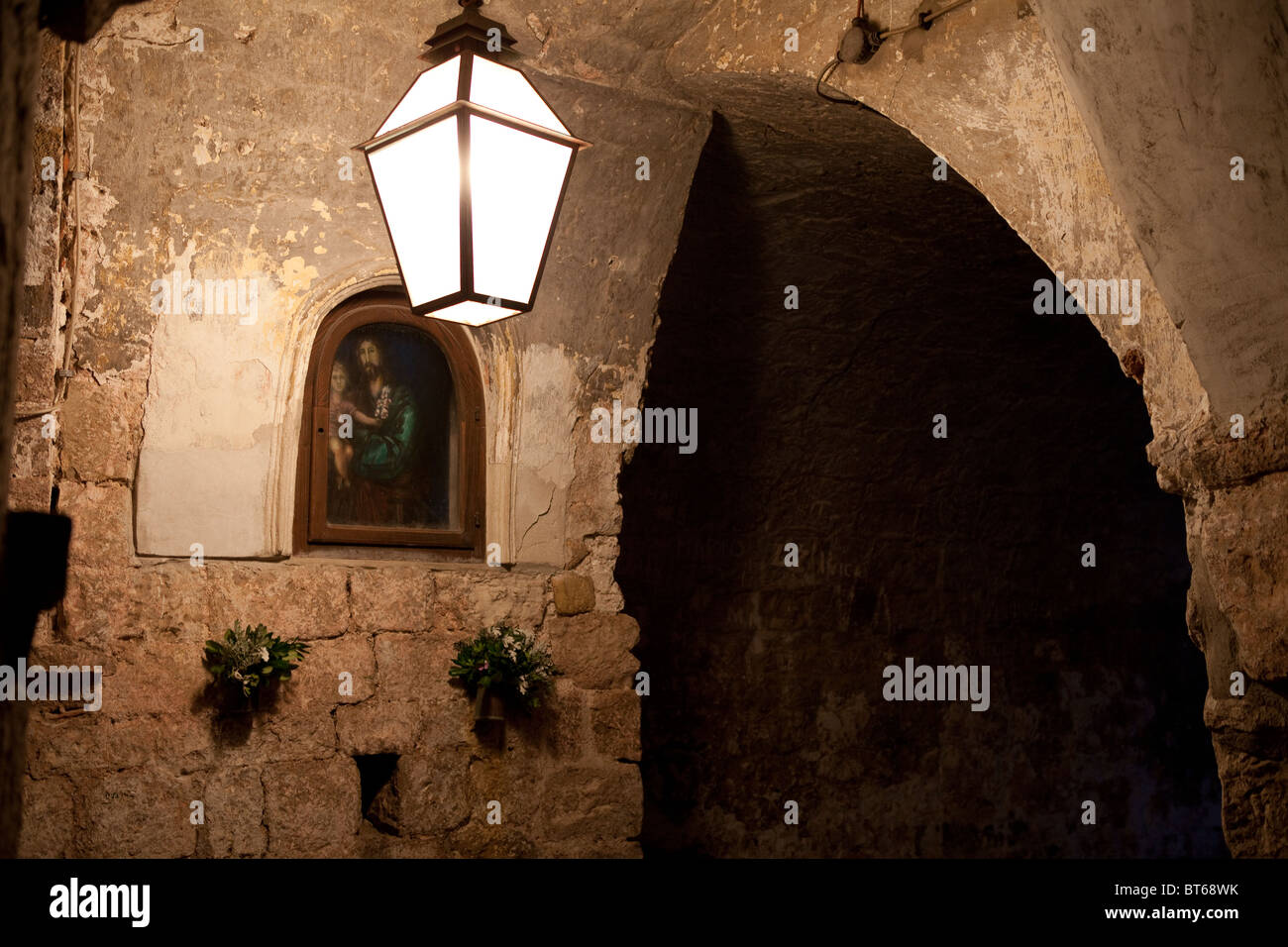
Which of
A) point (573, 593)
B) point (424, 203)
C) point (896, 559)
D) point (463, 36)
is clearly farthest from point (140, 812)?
point (896, 559)

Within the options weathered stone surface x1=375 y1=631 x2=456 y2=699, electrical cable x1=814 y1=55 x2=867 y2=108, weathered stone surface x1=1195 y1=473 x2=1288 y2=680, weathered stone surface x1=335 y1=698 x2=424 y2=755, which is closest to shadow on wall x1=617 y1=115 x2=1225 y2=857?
electrical cable x1=814 y1=55 x2=867 y2=108

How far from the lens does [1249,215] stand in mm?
1862

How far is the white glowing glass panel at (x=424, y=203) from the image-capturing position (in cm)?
241

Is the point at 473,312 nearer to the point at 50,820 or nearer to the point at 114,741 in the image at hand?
the point at 114,741

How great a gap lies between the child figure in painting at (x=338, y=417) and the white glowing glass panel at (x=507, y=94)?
112cm

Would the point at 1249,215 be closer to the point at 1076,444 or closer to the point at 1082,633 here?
the point at 1076,444

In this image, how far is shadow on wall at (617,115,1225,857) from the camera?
16.6ft

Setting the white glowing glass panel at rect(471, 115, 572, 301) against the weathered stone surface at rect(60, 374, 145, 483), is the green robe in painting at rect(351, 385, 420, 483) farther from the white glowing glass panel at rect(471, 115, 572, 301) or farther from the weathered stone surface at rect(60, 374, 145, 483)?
the white glowing glass panel at rect(471, 115, 572, 301)

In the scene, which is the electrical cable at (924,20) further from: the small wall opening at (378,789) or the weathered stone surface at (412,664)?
the small wall opening at (378,789)

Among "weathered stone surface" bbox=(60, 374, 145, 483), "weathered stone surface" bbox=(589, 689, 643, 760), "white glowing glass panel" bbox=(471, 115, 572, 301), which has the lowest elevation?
"weathered stone surface" bbox=(589, 689, 643, 760)

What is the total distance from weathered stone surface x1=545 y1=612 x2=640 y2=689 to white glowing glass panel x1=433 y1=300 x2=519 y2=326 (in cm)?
127

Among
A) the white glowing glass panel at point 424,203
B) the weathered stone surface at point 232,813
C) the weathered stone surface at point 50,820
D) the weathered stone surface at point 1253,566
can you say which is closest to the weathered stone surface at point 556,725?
the weathered stone surface at point 232,813

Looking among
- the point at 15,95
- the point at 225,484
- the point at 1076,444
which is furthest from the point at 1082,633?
the point at 15,95

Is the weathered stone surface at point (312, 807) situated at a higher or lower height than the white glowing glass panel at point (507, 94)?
lower
